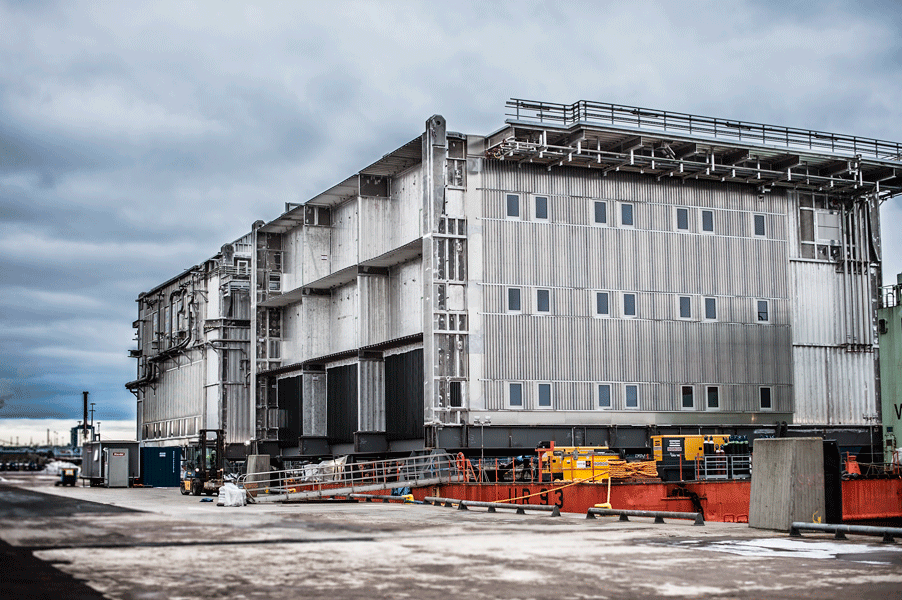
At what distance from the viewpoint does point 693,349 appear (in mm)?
48531

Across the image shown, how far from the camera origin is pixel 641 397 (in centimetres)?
4725

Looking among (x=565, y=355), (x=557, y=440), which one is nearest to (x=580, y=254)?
(x=565, y=355)

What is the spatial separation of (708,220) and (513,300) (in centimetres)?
1118

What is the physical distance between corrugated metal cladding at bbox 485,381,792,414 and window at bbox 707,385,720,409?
0.49 feet

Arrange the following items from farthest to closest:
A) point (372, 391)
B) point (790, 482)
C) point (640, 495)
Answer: point (372, 391), point (640, 495), point (790, 482)

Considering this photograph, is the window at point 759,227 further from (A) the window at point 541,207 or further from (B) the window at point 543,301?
(B) the window at point 543,301

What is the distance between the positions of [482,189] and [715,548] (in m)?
29.8

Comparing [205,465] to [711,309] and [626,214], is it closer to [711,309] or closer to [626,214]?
[626,214]

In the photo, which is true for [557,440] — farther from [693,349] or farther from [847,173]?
[847,173]

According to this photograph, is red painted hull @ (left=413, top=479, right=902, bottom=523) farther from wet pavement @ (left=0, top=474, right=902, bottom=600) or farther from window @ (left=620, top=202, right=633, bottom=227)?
window @ (left=620, top=202, right=633, bottom=227)

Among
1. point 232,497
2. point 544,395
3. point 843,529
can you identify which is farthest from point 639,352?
point 843,529

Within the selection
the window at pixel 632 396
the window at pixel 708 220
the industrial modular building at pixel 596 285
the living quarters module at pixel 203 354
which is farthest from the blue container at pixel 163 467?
the window at pixel 708 220

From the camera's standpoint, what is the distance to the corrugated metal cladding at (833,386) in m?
51.1

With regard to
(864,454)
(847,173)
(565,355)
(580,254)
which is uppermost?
(847,173)
